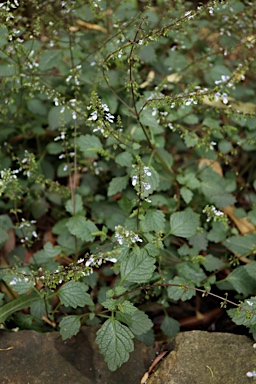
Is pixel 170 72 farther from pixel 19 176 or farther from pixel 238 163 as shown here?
pixel 19 176

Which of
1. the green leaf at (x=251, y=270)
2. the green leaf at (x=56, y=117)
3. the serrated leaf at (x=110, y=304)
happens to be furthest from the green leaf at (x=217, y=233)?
the green leaf at (x=56, y=117)

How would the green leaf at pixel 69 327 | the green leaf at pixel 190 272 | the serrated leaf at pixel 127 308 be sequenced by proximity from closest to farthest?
1. the serrated leaf at pixel 127 308
2. the green leaf at pixel 69 327
3. the green leaf at pixel 190 272

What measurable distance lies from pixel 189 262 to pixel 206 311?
57 centimetres

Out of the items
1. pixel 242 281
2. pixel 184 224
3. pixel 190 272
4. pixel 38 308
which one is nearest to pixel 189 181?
pixel 184 224

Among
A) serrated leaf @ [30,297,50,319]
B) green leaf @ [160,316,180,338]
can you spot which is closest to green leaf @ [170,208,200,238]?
green leaf @ [160,316,180,338]

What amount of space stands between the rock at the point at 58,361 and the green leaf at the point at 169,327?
34cm

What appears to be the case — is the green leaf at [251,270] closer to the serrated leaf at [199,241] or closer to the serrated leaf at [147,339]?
the serrated leaf at [199,241]

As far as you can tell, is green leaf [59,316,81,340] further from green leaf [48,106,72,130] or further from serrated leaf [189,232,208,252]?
green leaf [48,106,72,130]

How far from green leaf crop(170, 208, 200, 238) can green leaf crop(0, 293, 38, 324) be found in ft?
3.27

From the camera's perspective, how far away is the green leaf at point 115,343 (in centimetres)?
227

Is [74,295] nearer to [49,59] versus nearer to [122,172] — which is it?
[122,172]

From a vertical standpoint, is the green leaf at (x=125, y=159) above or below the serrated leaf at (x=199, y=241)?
above

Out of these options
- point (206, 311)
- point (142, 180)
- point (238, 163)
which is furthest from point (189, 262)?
point (238, 163)

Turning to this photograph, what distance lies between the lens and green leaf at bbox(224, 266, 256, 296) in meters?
2.84
